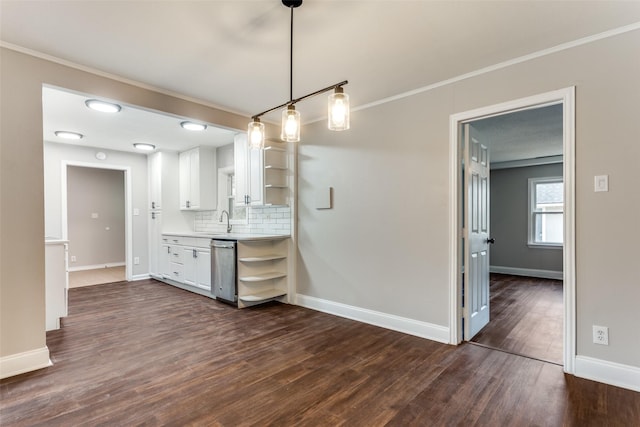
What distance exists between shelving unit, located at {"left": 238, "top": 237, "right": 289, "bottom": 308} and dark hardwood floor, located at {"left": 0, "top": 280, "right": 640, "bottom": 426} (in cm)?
72

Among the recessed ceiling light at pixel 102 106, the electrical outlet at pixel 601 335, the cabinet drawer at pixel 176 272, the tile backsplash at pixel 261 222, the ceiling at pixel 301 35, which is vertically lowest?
the cabinet drawer at pixel 176 272

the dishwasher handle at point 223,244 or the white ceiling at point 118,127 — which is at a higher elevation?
the white ceiling at point 118,127

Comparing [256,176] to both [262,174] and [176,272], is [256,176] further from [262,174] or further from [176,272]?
[176,272]

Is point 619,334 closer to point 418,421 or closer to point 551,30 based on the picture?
point 418,421

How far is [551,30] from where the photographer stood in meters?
2.17

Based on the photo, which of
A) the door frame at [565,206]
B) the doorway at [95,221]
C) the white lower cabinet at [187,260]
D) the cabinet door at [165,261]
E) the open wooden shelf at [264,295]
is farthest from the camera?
the doorway at [95,221]

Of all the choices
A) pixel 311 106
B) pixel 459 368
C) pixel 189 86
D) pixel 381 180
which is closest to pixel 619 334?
pixel 459 368

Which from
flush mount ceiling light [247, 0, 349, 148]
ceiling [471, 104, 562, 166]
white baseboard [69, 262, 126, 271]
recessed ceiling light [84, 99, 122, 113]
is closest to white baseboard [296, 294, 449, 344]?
ceiling [471, 104, 562, 166]

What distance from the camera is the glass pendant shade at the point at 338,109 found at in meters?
1.84

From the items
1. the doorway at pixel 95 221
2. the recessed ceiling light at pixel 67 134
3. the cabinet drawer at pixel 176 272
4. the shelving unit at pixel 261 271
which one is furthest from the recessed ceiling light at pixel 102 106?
the doorway at pixel 95 221

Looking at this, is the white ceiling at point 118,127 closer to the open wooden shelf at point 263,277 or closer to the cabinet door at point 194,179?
the cabinet door at point 194,179

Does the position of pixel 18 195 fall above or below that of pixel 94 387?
above

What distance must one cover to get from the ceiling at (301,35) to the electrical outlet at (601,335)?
213cm

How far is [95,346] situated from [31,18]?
270 cm
